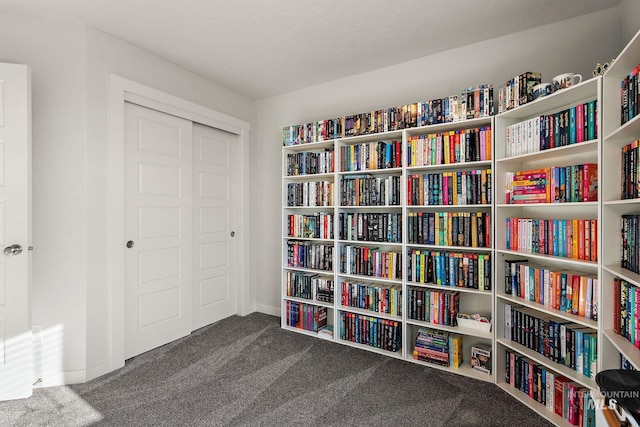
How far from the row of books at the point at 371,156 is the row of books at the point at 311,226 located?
0.51 m

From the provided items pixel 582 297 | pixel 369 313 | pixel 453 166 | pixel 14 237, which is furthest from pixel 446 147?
pixel 14 237

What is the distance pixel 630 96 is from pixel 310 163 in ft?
7.57

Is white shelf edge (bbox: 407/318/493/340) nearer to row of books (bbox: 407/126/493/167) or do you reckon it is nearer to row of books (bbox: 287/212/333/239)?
row of books (bbox: 287/212/333/239)

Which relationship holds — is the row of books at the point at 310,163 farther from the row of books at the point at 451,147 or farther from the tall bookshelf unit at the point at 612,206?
the tall bookshelf unit at the point at 612,206

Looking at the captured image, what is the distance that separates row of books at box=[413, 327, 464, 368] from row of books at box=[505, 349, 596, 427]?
1.12ft

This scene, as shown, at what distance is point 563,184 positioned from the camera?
190cm

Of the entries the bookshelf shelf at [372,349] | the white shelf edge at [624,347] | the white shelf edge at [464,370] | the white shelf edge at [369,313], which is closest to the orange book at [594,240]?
the white shelf edge at [624,347]

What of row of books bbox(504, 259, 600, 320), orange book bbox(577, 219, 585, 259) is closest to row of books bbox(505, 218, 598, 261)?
orange book bbox(577, 219, 585, 259)

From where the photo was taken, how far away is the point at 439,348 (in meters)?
2.50

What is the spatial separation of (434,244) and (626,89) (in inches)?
56.0

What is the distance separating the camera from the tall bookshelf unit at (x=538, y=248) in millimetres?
1789

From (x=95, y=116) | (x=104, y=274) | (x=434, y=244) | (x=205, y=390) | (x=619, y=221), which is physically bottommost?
(x=205, y=390)

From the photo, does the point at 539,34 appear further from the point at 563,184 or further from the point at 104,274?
the point at 104,274

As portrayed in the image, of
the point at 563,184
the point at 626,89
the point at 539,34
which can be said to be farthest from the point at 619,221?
the point at 539,34
